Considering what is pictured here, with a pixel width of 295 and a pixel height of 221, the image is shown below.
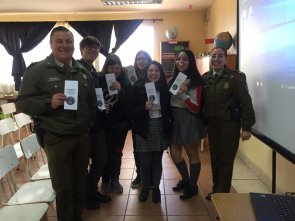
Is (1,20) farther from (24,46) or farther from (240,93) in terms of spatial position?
(240,93)

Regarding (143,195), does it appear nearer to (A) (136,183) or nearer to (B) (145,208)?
(B) (145,208)

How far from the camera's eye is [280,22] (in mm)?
1535

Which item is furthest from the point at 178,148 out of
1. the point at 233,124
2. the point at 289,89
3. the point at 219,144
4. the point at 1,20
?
the point at 1,20

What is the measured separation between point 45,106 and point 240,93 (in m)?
1.35

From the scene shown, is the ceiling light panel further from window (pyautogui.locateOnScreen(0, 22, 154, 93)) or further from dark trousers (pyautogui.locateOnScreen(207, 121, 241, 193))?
dark trousers (pyautogui.locateOnScreen(207, 121, 241, 193))

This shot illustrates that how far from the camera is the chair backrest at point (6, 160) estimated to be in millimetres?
1912

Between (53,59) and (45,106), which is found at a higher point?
(53,59)

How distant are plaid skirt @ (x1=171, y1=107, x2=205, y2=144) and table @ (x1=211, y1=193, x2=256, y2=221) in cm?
125

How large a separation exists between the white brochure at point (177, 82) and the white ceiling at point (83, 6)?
11.1ft

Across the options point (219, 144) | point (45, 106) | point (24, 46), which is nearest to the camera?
point (45, 106)

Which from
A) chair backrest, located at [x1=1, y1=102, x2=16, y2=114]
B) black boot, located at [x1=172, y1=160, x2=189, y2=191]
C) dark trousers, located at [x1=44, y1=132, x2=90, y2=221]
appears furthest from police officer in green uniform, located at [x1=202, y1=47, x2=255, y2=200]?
chair backrest, located at [x1=1, y1=102, x2=16, y2=114]

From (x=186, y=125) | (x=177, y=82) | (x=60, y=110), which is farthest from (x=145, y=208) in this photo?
(x=60, y=110)

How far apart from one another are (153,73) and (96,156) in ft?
2.82

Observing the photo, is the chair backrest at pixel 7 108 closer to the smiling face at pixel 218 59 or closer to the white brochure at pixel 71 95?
the white brochure at pixel 71 95
